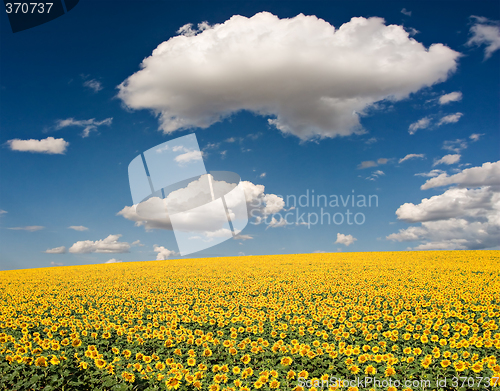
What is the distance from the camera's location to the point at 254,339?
9625 mm

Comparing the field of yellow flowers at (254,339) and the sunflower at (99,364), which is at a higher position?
the sunflower at (99,364)

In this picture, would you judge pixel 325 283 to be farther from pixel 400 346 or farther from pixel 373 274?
pixel 400 346

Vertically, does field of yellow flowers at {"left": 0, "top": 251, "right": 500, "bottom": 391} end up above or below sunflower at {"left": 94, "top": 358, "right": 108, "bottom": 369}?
below

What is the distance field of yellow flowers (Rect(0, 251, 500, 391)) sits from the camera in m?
6.84

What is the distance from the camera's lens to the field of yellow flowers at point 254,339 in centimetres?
684

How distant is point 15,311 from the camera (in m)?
13.6

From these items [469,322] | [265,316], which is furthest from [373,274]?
[265,316]

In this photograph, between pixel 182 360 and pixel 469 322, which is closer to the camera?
pixel 182 360

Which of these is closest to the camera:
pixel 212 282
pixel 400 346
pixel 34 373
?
pixel 34 373

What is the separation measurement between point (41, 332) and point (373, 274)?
1957cm

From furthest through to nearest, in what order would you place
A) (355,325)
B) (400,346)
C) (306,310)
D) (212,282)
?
(212,282), (306,310), (355,325), (400,346)

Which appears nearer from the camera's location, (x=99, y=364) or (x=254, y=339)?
(x=99, y=364)

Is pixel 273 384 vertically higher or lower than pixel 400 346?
higher

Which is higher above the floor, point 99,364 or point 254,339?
point 99,364
